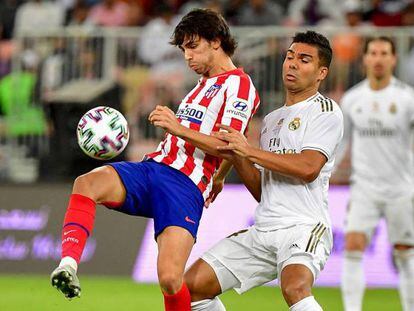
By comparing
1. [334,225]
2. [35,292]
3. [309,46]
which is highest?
[309,46]

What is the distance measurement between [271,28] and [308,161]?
727cm

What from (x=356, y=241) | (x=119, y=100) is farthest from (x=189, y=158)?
(x=119, y=100)

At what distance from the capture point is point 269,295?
438 inches

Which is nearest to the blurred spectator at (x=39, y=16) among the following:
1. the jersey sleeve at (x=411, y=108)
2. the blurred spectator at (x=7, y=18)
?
the blurred spectator at (x=7, y=18)

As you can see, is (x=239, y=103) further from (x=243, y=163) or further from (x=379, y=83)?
(x=379, y=83)

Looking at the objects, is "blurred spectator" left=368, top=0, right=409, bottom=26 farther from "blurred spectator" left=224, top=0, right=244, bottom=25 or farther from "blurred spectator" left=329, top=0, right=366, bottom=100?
"blurred spectator" left=224, top=0, right=244, bottom=25

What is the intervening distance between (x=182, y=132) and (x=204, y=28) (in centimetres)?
81

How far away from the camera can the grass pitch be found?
10008 mm

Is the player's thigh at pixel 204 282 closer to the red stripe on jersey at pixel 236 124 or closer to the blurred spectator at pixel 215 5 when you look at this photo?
the red stripe on jersey at pixel 236 124

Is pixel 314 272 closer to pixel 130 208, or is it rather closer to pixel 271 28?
pixel 130 208

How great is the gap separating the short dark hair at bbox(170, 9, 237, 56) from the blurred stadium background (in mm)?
3697

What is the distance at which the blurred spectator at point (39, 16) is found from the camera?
50.9ft

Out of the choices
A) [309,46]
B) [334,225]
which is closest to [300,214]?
[309,46]

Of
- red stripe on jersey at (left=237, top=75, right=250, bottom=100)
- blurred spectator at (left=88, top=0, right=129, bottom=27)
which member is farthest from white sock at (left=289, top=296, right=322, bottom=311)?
blurred spectator at (left=88, top=0, right=129, bottom=27)
